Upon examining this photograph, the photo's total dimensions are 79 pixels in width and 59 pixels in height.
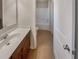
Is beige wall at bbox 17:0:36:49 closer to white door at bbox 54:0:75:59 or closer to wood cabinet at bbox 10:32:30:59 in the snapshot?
wood cabinet at bbox 10:32:30:59

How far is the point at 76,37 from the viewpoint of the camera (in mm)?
1605

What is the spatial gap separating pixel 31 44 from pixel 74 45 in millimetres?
3887

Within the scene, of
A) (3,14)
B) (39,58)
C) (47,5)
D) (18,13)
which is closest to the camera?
(3,14)

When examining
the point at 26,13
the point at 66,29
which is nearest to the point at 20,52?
the point at 66,29

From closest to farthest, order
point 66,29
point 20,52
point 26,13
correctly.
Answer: point 66,29 → point 20,52 → point 26,13

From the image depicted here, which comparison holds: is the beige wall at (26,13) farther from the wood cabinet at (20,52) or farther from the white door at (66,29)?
the white door at (66,29)

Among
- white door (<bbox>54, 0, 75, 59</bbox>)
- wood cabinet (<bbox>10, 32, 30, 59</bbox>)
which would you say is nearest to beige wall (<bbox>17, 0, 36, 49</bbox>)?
wood cabinet (<bbox>10, 32, 30, 59</bbox>)

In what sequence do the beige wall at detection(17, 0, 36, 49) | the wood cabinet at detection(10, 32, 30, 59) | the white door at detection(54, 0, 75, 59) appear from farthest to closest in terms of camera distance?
the beige wall at detection(17, 0, 36, 49)
the wood cabinet at detection(10, 32, 30, 59)
the white door at detection(54, 0, 75, 59)

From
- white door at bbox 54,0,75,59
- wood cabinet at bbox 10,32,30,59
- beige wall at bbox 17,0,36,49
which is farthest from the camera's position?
beige wall at bbox 17,0,36,49

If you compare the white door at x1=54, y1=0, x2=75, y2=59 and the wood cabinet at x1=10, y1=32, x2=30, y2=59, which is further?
the wood cabinet at x1=10, y1=32, x2=30, y2=59

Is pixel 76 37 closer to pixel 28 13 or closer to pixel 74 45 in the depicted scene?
pixel 74 45

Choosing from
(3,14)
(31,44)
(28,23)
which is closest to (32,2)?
(28,23)

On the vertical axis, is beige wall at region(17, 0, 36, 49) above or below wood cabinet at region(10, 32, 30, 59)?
above

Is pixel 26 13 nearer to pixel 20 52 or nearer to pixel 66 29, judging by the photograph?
pixel 20 52
